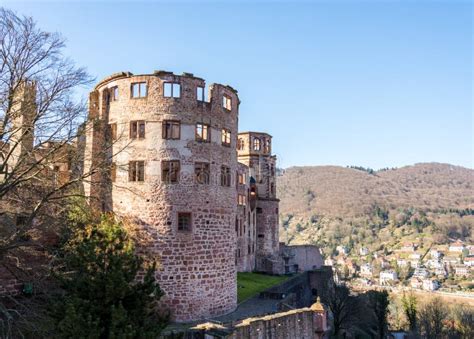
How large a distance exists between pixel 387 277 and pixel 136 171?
131 meters

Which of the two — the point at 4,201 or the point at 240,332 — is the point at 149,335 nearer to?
the point at 240,332

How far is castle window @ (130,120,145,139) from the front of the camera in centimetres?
2170

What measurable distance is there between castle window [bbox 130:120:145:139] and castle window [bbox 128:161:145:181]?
1283 millimetres

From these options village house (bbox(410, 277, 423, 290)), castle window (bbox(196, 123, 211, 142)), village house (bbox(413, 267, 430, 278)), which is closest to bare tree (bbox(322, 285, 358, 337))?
castle window (bbox(196, 123, 211, 142))

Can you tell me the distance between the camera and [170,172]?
21.5m

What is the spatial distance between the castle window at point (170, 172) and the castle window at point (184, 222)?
1.68 meters

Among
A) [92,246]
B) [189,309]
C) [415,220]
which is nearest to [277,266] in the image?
[189,309]

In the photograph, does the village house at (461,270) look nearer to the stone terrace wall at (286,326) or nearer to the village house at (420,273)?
the village house at (420,273)

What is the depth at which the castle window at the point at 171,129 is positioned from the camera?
70.8 feet

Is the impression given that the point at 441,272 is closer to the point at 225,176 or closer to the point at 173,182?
the point at 225,176

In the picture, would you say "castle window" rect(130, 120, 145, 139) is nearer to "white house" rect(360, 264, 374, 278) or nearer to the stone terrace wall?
the stone terrace wall

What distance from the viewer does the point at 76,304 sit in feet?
45.6

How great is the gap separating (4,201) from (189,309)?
31.4 feet

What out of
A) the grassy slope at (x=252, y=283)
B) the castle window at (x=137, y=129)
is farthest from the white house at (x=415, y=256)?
the castle window at (x=137, y=129)
